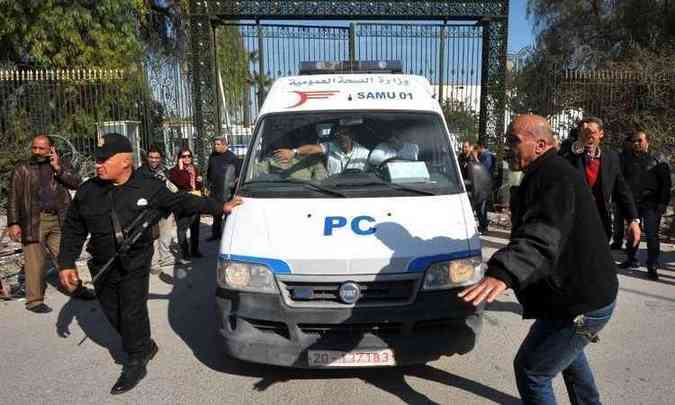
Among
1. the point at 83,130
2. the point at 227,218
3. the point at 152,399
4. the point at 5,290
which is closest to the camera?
the point at 152,399

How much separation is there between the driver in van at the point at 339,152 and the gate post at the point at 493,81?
24.5 ft

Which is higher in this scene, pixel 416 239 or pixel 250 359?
pixel 416 239

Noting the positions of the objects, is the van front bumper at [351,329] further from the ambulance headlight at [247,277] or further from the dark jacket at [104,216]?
the dark jacket at [104,216]

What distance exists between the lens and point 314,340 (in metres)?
3.41

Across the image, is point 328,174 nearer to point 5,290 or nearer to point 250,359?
point 250,359

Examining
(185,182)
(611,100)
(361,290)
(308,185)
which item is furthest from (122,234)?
(611,100)

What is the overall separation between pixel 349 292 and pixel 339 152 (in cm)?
157

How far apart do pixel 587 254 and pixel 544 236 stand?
0.31 meters

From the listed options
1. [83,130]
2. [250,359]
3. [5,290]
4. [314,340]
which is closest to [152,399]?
[250,359]

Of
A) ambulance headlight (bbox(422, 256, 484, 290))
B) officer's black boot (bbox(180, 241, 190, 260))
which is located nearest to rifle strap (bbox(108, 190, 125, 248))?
ambulance headlight (bbox(422, 256, 484, 290))

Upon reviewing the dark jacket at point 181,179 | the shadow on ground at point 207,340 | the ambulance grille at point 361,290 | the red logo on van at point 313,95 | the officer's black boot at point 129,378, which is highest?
the red logo on van at point 313,95

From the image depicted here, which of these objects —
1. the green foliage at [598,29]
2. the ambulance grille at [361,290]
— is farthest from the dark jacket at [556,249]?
the green foliage at [598,29]

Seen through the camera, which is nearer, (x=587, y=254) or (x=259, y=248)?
(x=587, y=254)

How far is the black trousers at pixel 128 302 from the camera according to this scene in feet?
12.5
